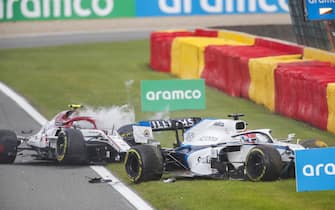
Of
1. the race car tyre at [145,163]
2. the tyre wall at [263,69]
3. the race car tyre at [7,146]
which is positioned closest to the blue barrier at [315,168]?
the race car tyre at [145,163]

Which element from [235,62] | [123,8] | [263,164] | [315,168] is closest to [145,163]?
[263,164]

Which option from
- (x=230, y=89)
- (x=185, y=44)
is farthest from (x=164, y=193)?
(x=185, y=44)

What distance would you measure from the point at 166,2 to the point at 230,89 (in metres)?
17.6

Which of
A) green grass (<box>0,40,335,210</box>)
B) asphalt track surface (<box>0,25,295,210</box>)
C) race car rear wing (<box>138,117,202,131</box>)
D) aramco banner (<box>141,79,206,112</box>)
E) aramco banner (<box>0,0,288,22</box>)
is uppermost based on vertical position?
aramco banner (<box>0,0,288,22</box>)

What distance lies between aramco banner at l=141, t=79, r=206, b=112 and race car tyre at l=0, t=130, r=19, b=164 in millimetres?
2626

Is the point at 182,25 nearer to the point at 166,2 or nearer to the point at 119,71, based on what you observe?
the point at 166,2

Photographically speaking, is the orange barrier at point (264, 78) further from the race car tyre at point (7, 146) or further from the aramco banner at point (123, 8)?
the aramco banner at point (123, 8)

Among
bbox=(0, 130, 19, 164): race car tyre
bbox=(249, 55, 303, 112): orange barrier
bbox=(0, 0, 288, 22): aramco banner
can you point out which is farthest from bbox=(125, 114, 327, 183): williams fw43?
bbox=(0, 0, 288, 22): aramco banner

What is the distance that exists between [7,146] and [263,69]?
808 centimetres

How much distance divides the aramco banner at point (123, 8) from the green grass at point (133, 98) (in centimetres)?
237

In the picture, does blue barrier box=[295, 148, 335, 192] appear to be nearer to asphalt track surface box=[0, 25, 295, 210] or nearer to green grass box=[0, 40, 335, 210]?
green grass box=[0, 40, 335, 210]

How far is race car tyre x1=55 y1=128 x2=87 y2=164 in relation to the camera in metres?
18.2

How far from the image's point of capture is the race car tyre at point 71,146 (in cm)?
1816

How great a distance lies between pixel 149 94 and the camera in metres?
20.9
